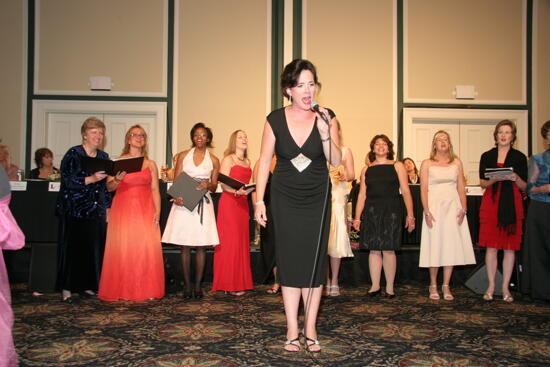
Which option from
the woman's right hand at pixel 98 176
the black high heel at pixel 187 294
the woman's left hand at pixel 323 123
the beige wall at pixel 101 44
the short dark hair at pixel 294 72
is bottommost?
the black high heel at pixel 187 294

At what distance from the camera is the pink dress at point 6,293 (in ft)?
7.88

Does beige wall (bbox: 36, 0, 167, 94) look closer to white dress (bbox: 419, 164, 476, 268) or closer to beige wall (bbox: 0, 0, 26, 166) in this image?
beige wall (bbox: 0, 0, 26, 166)

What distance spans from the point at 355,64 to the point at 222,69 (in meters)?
2.42

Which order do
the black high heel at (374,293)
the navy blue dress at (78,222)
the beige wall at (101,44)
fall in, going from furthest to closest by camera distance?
the beige wall at (101,44)
the black high heel at (374,293)
the navy blue dress at (78,222)

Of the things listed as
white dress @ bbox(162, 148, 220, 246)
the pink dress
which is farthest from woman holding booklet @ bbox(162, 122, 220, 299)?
the pink dress

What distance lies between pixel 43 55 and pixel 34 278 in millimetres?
5397

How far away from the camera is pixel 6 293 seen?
2514mm

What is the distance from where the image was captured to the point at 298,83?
314 cm

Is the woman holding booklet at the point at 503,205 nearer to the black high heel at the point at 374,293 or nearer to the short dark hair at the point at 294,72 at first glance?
the black high heel at the point at 374,293

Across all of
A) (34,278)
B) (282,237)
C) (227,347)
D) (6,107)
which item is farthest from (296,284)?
(6,107)

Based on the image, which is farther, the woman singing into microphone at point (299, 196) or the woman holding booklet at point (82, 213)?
the woman holding booklet at point (82, 213)

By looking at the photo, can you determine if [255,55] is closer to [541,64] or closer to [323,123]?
[541,64]

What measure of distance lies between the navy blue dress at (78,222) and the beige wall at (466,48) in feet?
21.5

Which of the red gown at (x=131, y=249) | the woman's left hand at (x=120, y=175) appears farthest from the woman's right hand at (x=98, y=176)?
the red gown at (x=131, y=249)
